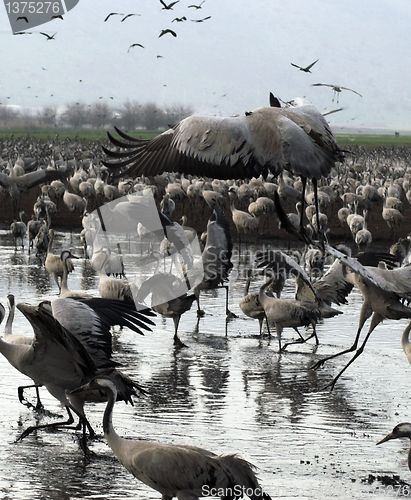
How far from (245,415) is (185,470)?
9.01 ft

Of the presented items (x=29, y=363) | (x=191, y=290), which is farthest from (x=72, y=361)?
(x=191, y=290)

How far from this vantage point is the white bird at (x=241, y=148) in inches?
269

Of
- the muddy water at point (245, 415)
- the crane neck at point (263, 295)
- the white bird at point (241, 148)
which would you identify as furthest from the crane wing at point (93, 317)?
the crane neck at point (263, 295)

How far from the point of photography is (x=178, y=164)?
23.4 feet

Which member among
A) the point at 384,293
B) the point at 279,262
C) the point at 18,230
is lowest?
the point at 18,230

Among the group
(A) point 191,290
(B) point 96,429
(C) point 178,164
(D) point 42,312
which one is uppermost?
(C) point 178,164

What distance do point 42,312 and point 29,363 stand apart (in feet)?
2.81

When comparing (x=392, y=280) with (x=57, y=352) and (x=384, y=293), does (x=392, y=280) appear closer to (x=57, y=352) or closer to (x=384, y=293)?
(x=384, y=293)

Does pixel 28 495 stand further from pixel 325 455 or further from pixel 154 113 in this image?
pixel 154 113

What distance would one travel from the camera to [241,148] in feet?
23.0

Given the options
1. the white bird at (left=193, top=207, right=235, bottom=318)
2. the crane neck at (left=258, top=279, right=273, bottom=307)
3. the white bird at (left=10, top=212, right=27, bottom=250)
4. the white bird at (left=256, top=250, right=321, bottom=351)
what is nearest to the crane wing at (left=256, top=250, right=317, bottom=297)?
the white bird at (left=256, top=250, right=321, bottom=351)

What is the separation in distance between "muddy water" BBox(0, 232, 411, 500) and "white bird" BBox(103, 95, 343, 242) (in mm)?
1688

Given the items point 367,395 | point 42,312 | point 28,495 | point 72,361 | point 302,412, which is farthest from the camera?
point 367,395

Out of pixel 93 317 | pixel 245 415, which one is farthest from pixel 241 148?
pixel 245 415
